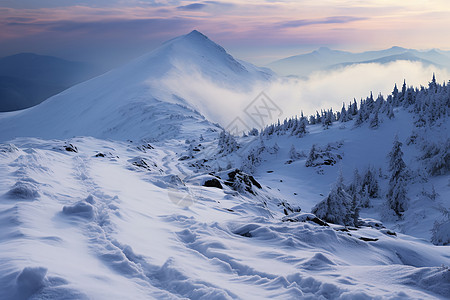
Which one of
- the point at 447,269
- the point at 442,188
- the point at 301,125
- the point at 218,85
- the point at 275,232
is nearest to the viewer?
the point at 447,269

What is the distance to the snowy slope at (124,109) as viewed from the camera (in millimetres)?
68000

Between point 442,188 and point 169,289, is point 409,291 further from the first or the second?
point 442,188

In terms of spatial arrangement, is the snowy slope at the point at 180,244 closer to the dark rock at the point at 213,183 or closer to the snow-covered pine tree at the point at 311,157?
the dark rock at the point at 213,183

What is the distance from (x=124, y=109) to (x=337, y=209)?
81272 mm

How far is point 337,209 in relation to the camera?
12.5 meters

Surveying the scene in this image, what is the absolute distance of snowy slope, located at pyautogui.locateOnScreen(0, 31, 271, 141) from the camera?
223ft

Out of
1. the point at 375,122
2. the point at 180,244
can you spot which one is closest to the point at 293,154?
the point at 375,122

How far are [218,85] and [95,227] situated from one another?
156795 millimetres

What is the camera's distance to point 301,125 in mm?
34625

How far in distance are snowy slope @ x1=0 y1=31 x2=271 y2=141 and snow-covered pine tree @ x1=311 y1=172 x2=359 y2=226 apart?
42.4 meters

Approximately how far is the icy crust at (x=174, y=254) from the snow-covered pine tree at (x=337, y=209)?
275 cm

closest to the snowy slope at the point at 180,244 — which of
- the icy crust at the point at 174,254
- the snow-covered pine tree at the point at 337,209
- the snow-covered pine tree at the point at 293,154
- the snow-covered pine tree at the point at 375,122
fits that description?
the icy crust at the point at 174,254

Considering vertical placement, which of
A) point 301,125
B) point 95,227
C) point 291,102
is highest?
point 95,227

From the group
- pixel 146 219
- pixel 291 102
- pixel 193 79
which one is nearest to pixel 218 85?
pixel 193 79
